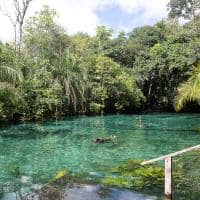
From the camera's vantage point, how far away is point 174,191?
9148mm

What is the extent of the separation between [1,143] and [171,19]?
29417 mm

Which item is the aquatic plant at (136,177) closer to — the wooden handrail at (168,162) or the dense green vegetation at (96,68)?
the wooden handrail at (168,162)

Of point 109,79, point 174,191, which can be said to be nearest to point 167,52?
point 109,79

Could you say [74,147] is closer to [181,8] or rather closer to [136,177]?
[136,177]

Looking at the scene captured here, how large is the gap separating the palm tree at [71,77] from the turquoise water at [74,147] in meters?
4.33

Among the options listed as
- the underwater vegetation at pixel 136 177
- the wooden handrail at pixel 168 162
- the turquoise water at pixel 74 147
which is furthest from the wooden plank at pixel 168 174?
the turquoise water at pixel 74 147

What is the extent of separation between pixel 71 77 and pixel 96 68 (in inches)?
172

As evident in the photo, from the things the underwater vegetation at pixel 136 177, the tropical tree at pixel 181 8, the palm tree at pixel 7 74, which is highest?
the tropical tree at pixel 181 8

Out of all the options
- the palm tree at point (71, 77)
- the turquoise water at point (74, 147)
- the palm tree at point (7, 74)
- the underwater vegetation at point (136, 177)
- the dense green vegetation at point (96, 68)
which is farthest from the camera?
the palm tree at point (71, 77)

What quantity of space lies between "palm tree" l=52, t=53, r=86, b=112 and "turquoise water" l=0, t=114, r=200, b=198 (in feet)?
14.2

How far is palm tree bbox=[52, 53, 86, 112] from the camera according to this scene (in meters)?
30.0

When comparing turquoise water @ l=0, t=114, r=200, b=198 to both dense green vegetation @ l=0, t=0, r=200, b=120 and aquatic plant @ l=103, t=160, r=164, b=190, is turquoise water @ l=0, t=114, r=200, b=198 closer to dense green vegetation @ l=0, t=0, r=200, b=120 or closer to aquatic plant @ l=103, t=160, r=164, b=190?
aquatic plant @ l=103, t=160, r=164, b=190

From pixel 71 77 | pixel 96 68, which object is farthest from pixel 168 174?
pixel 96 68

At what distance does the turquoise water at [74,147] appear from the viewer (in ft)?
40.5
